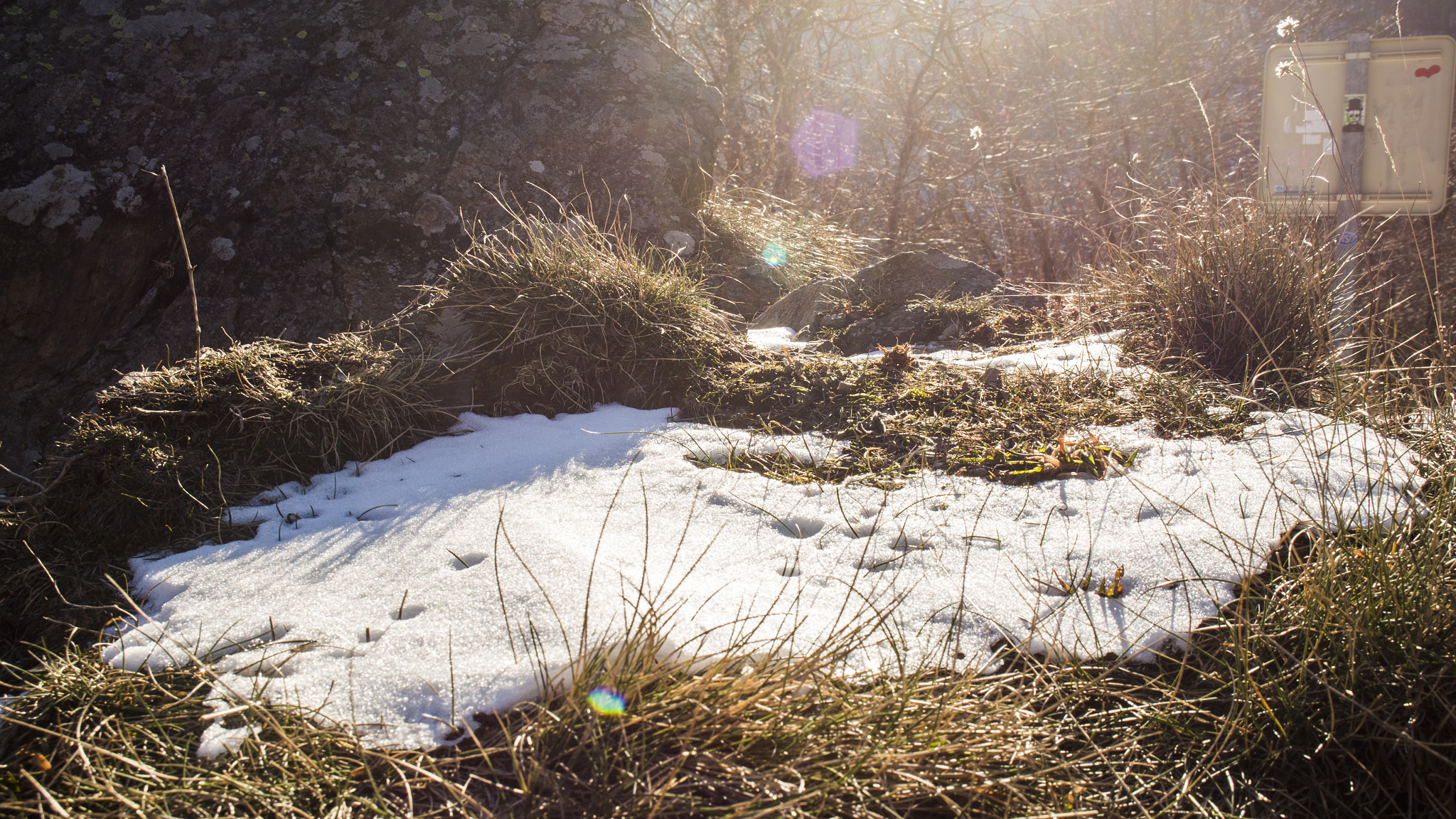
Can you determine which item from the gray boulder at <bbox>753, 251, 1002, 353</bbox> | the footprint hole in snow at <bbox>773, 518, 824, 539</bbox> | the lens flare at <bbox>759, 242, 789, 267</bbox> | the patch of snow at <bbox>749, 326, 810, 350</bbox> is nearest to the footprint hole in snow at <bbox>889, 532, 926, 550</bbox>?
the footprint hole in snow at <bbox>773, 518, 824, 539</bbox>

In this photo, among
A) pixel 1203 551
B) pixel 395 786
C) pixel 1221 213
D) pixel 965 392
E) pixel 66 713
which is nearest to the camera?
pixel 395 786

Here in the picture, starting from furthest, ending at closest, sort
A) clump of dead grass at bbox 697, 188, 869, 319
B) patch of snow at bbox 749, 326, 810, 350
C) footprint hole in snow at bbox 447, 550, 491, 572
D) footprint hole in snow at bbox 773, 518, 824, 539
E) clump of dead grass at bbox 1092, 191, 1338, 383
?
clump of dead grass at bbox 697, 188, 869, 319 < patch of snow at bbox 749, 326, 810, 350 < clump of dead grass at bbox 1092, 191, 1338, 383 < footprint hole in snow at bbox 773, 518, 824, 539 < footprint hole in snow at bbox 447, 550, 491, 572

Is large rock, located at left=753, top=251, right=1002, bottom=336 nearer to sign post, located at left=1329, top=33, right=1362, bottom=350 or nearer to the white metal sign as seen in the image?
the white metal sign

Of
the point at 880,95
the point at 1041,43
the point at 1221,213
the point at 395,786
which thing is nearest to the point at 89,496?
the point at 395,786

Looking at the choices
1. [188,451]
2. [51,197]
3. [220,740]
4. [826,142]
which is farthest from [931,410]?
[826,142]

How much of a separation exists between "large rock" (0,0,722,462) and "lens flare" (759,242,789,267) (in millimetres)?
768

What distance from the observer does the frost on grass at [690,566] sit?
1344mm

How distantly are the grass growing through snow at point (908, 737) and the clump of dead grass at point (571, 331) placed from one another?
1.54 meters

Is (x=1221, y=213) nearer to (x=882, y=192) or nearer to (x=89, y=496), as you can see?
(x=89, y=496)

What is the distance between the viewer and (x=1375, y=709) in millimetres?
1229

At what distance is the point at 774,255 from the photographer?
4.99 metres

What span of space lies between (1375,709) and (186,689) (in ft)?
6.74

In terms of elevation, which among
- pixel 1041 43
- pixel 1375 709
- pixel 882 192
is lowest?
pixel 1375 709

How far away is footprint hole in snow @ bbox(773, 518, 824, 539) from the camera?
6.05 feet
